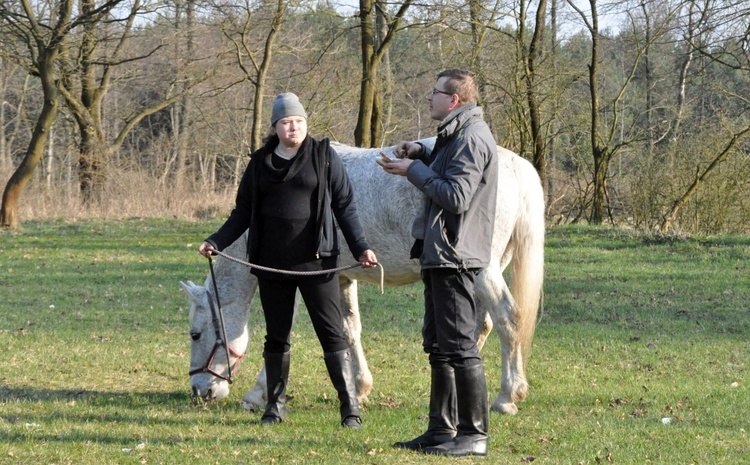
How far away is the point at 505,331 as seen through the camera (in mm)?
6328

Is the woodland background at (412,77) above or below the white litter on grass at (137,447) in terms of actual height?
above

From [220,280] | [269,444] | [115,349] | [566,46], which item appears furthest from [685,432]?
[566,46]

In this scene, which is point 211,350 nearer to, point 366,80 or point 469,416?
point 469,416

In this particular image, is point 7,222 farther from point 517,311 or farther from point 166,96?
point 517,311

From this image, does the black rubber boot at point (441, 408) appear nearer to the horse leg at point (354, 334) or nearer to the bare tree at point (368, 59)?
the horse leg at point (354, 334)

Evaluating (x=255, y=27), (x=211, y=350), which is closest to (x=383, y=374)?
(x=211, y=350)

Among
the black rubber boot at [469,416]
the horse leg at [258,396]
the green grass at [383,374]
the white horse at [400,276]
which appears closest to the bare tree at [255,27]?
the green grass at [383,374]

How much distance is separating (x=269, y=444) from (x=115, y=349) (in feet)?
13.0

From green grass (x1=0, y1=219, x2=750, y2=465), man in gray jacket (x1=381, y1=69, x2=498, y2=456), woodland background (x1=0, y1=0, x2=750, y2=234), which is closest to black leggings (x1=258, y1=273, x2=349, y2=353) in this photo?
green grass (x1=0, y1=219, x2=750, y2=465)

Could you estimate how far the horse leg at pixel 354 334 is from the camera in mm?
7055

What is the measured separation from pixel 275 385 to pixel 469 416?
61.9 inches

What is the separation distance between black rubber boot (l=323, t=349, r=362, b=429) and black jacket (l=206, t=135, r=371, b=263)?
0.66 meters

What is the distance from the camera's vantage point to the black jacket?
19.1 feet

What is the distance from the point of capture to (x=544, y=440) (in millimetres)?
5676
